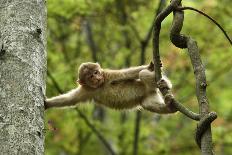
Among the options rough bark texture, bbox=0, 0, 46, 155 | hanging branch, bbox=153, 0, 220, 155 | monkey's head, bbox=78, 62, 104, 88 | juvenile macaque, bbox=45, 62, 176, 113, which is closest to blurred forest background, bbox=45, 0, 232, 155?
monkey's head, bbox=78, 62, 104, 88

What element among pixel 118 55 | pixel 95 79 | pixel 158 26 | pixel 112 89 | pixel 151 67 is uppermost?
pixel 118 55

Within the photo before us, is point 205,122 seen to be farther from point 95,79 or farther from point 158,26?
point 95,79

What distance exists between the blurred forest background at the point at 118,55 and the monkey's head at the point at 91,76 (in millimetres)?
3385

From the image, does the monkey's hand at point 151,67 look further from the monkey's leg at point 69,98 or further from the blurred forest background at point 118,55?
the blurred forest background at point 118,55

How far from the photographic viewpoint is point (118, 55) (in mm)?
12547

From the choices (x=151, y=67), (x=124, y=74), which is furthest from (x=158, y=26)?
(x=124, y=74)

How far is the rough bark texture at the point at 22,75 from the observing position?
12.1ft

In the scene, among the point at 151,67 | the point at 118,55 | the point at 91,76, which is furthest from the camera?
the point at 118,55

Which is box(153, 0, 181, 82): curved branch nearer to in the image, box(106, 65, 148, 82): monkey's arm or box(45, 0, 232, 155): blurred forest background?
box(106, 65, 148, 82): monkey's arm

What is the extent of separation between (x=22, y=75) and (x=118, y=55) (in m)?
8.65

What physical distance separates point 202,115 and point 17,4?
2045 mm

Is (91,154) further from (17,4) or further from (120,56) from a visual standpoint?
(17,4)

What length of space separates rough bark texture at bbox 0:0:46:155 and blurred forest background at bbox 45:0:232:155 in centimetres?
522

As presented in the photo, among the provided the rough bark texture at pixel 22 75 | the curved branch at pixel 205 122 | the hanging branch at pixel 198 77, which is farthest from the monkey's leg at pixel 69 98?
the curved branch at pixel 205 122
